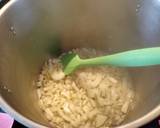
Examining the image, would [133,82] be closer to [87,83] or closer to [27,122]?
[87,83]

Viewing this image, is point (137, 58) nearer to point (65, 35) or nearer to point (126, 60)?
point (126, 60)

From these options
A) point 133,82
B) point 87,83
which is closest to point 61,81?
A: point 87,83

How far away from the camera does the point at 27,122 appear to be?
1.65 ft

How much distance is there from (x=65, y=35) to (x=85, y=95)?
0.54ft

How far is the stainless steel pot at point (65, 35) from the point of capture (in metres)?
0.65

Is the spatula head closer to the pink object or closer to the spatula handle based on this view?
the spatula handle

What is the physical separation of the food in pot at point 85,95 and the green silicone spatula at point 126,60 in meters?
0.04

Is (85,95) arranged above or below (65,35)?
below

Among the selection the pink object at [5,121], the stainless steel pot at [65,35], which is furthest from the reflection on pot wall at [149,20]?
the pink object at [5,121]

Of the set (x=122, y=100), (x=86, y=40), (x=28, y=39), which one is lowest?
(x=122, y=100)

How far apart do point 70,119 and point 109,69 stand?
0.19m

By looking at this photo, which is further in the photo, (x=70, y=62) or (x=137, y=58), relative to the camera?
(x=70, y=62)

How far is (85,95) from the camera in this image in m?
0.79

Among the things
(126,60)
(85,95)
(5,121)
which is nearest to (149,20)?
(126,60)
